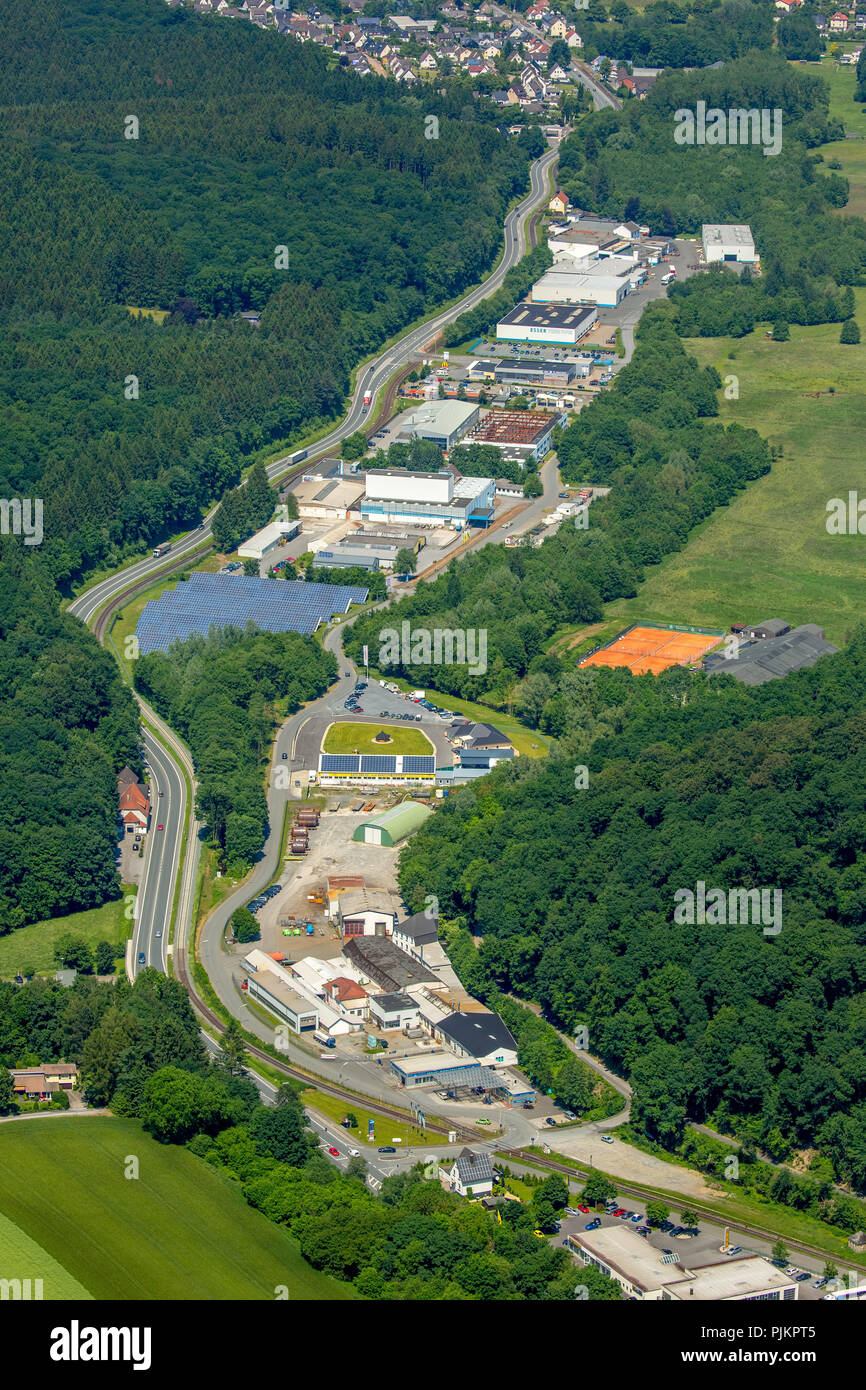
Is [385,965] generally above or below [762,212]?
below

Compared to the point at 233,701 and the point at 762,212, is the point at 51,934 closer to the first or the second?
the point at 233,701

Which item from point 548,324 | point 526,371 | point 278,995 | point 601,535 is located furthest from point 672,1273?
point 548,324

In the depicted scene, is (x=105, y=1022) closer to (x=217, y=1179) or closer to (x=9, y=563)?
(x=217, y=1179)

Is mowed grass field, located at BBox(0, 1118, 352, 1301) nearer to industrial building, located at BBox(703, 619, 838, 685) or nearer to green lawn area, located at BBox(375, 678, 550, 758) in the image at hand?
green lawn area, located at BBox(375, 678, 550, 758)

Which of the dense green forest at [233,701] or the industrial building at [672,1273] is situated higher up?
the dense green forest at [233,701]

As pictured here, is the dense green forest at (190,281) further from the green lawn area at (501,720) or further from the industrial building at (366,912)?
the industrial building at (366,912)

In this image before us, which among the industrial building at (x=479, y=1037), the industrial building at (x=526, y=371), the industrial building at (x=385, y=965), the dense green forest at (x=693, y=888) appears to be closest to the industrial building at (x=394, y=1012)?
the industrial building at (x=385, y=965)
